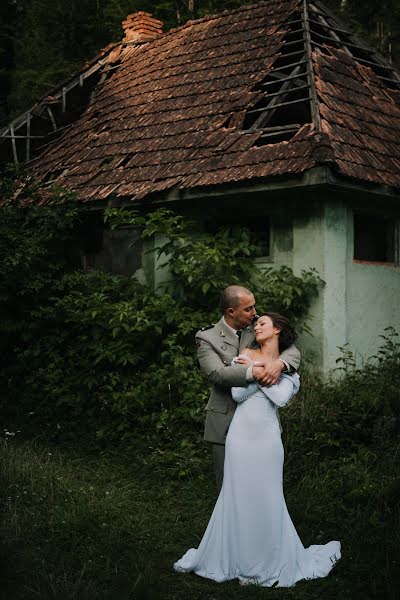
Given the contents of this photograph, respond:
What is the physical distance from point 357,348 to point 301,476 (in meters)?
3.16

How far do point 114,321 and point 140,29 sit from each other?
8846mm

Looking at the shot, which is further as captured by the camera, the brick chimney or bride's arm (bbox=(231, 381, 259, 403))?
the brick chimney

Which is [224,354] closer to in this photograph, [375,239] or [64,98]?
[375,239]

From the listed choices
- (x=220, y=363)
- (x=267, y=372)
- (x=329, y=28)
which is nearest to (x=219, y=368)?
(x=220, y=363)

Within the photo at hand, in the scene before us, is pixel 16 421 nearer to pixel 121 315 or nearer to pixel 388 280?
pixel 121 315

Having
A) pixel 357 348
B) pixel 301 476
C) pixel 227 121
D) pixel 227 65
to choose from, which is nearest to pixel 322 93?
pixel 227 121

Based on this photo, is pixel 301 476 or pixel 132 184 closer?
pixel 301 476

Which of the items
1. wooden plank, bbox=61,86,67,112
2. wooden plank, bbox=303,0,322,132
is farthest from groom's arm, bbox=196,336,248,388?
wooden plank, bbox=61,86,67,112

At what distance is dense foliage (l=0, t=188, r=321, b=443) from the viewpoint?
30.8ft

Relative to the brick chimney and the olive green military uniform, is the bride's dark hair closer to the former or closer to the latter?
the olive green military uniform

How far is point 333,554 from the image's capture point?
18.6 feet

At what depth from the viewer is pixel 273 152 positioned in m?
9.87

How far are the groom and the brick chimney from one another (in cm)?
1184

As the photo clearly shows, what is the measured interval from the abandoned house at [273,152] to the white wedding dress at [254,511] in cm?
444
